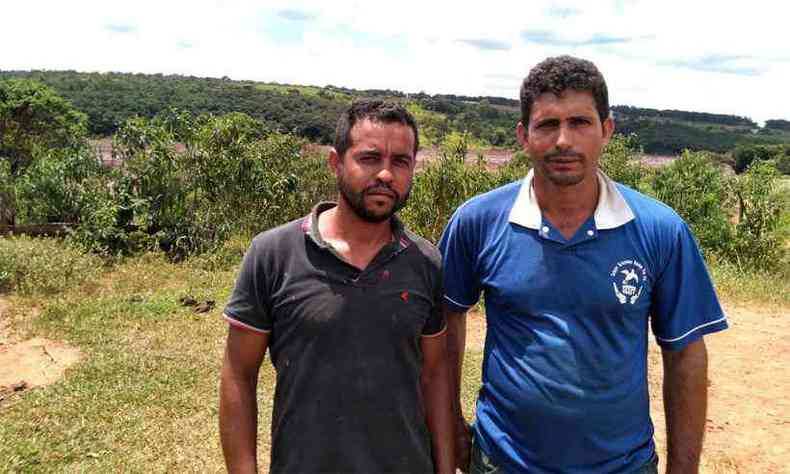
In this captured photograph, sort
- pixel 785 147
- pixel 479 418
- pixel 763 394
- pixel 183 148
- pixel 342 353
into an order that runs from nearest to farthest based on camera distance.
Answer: pixel 342 353 < pixel 479 418 < pixel 763 394 < pixel 183 148 < pixel 785 147

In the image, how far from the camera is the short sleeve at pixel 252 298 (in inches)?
74.2

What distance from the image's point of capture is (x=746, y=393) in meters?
6.29

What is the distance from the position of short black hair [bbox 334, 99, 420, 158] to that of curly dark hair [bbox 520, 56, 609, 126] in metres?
0.37

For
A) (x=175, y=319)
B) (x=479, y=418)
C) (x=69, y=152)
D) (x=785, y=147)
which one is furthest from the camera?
(x=785, y=147)

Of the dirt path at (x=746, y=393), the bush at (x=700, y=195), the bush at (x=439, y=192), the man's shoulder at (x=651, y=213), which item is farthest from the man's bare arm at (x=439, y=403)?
the bush at (x=700, y=195)

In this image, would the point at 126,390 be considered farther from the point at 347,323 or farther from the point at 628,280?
the point at 628,280

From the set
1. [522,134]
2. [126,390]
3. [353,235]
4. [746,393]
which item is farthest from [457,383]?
[746,393]

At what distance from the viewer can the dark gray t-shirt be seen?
1.83 meters

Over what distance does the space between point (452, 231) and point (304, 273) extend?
1.75 feet

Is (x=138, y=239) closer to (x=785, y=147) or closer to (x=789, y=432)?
(x=789, y=432)

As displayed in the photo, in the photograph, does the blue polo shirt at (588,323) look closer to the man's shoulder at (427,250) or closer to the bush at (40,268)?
the man's shoulder at (427,250)

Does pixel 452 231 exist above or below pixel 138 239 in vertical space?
above

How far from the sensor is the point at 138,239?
11852mm

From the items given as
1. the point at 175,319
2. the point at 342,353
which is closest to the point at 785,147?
the point at 175,319
